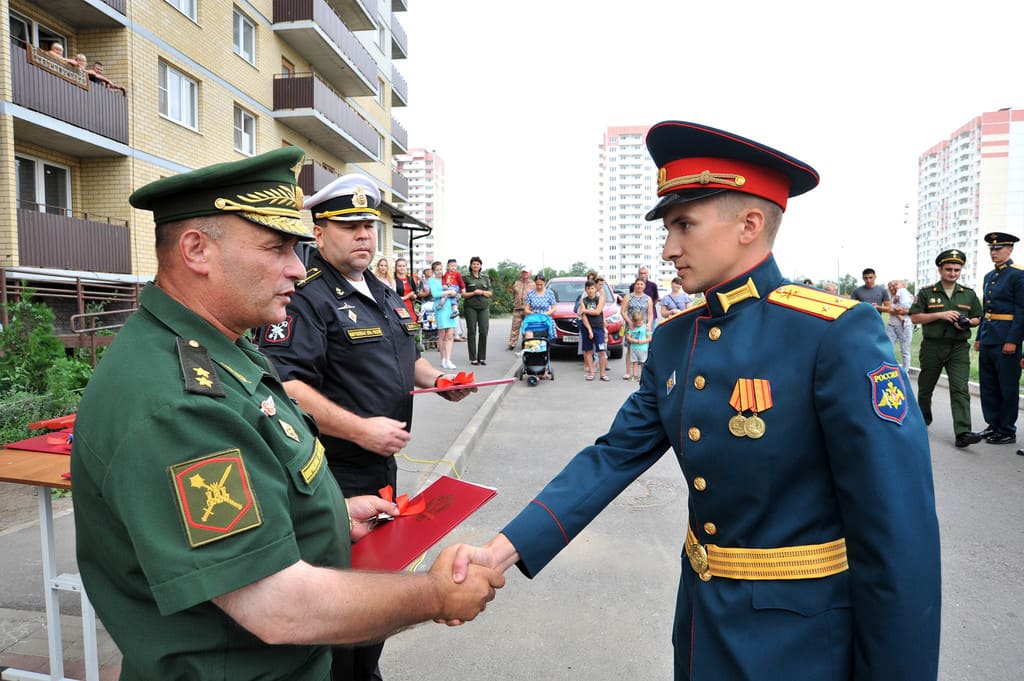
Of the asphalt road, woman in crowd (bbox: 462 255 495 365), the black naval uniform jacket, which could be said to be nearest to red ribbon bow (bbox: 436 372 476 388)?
the black naval uniform jacket

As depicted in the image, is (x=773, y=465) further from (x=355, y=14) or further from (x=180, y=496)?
(x=355, y=14)

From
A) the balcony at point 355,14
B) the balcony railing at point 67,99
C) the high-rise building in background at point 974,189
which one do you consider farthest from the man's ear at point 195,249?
the high-rise building in background at point 974,189

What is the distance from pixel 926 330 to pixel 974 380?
209 inches

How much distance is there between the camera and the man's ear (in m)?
1.54

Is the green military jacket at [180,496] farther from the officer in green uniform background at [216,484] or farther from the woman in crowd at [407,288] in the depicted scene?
the woman in crowd at [407,288]

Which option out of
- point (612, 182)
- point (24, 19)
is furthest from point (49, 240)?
point (612, 182)

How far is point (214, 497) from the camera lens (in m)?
1.23

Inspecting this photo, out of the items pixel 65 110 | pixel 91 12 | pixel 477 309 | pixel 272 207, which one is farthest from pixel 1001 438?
pixel 91 12

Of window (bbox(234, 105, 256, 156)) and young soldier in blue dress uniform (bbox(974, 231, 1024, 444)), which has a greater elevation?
window (bbox(234, 105, 256, 156))

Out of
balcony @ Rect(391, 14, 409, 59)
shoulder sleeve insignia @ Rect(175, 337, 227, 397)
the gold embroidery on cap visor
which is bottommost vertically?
shoulder sleeve insignia @ Rect(175, 337, 227, 397)

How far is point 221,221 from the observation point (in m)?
1.56

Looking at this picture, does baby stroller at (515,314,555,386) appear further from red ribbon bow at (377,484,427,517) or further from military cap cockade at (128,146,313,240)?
military cap cockade at (128,146,313,240)

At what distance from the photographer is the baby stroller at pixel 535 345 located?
1228cm

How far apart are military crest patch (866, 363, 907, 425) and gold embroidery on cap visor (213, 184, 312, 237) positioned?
145 centimetres
